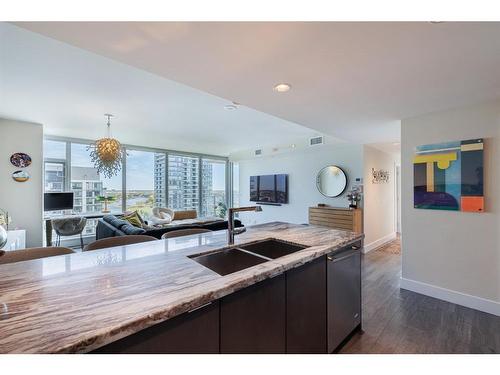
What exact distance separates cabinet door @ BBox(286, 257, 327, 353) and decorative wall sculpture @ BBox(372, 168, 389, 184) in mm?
4017

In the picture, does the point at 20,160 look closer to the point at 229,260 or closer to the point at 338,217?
the point at 229,260

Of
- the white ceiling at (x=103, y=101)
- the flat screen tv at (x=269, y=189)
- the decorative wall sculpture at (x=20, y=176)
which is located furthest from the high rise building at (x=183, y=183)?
the decorative wall sculpture at (x=20, y=176)

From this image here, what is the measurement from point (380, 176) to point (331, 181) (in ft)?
3.56

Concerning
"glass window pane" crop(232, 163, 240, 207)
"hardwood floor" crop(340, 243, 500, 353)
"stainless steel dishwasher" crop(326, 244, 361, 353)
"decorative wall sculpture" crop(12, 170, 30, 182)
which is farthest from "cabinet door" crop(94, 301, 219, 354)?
"glass window pane" crop(232, 163, 240, 207)

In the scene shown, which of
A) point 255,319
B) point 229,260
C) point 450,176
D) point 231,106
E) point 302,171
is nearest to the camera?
point 255,319

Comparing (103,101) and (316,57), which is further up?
(103,101)

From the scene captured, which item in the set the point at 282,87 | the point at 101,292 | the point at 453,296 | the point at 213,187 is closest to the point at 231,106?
the point at 282,87

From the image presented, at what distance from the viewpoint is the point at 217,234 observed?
2.13 m

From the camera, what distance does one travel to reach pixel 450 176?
2.57m

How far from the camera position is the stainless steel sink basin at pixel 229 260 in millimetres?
1606

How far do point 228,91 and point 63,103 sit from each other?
8.93ft

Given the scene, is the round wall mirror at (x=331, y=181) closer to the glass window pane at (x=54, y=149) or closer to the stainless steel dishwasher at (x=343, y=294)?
the stainless steel dishwasher at (x=343, y=294)

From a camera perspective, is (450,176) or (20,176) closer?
(450,176)
